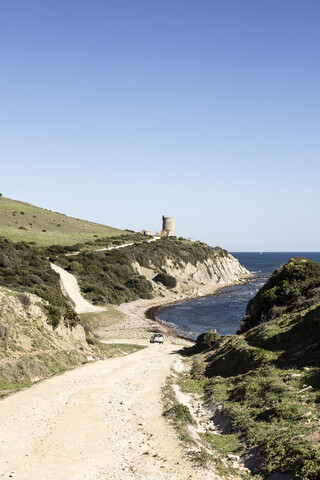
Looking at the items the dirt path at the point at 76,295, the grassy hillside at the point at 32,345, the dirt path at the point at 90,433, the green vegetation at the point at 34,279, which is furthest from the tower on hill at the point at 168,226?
the dirt path at the point at 90,433

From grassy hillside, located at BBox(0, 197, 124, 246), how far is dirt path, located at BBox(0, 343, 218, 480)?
79626mm

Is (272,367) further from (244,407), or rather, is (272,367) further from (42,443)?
(42,443)

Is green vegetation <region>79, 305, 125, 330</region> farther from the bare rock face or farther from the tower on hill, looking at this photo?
the tower on hill

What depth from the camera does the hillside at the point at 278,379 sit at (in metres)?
12.1

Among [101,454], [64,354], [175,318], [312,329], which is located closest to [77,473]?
[101,454]

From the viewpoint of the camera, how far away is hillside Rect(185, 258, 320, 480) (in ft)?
39.8

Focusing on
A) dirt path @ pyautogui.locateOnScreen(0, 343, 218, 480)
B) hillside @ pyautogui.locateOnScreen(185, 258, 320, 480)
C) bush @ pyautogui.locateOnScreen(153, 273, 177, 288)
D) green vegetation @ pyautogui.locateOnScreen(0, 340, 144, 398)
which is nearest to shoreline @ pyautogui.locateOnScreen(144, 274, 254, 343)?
bush @ pyautogui.locateOnScreen(153, 273, 177, 288)

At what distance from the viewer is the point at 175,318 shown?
70.8 m

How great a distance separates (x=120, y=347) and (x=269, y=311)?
17.1 m

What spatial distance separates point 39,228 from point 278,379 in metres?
109

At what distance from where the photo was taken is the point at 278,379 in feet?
60.8

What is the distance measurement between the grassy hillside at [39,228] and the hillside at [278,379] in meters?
74.6

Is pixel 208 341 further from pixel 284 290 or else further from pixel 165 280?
pixel 165 280

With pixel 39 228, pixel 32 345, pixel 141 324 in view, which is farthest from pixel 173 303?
pixel 32 345
